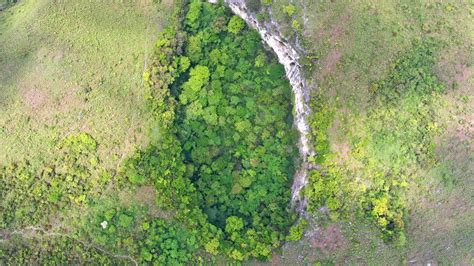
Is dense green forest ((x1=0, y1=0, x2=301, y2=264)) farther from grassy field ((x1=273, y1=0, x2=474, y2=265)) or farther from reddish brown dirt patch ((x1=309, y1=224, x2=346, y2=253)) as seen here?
grassy field ((x1=273, y1=0, x2=474, y2=265))

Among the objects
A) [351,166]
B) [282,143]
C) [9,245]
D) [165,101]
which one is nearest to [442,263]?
[351,166]

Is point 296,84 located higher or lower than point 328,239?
higher

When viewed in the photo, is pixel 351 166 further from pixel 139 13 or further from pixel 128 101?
pixel 139 13

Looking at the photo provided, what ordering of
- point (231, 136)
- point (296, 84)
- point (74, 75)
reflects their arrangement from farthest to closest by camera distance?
point (231, 136) < point (296, 84) < point (74, 75)

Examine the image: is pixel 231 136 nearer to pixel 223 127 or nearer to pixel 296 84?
pixel 223 127

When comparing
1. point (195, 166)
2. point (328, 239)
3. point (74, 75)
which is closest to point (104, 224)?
point (195, 166)

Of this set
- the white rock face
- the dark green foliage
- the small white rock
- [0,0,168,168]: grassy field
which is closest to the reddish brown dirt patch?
the white rock face

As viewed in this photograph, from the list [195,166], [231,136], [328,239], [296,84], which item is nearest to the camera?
[328,239]
